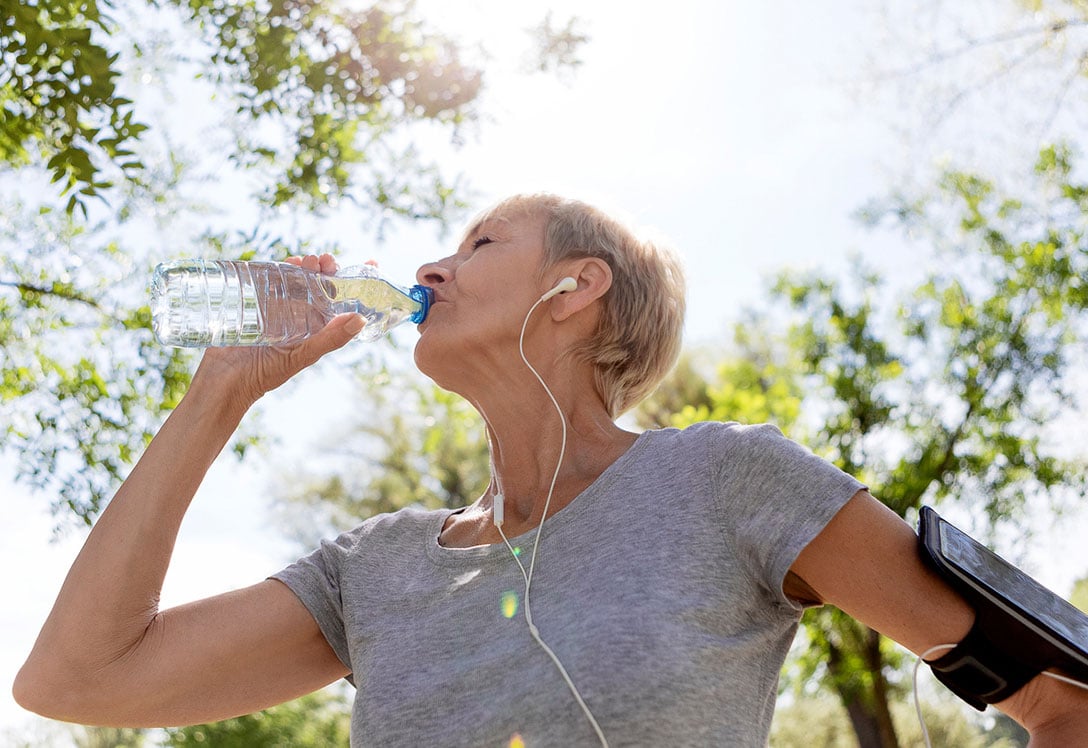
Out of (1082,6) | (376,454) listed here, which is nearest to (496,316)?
(1082,6)

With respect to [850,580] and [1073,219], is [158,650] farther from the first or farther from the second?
[1073,219]

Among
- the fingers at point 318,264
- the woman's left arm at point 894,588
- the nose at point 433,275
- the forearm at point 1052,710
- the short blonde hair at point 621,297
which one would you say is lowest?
the forearm at point 1052,710

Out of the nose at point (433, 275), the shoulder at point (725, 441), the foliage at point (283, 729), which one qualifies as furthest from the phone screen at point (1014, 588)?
the foliage at point (283, 729)

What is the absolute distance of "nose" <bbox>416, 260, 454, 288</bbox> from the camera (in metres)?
2.29

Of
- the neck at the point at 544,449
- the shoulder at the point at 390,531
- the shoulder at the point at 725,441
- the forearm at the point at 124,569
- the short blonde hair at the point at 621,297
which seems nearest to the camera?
the shoulder at the point at 725,441

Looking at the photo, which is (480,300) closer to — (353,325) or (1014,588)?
(353,325)

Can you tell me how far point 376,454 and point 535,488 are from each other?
49.2 feet

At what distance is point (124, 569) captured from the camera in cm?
192

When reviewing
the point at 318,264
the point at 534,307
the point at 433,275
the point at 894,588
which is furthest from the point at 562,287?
the point at 894,588

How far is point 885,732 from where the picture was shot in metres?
9.07

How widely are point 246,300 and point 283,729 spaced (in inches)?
563

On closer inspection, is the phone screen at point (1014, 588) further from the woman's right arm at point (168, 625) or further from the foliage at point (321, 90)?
the foliage at point (321, 90)

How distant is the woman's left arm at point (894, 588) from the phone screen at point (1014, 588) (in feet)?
0.18

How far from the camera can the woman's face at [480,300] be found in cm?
220
